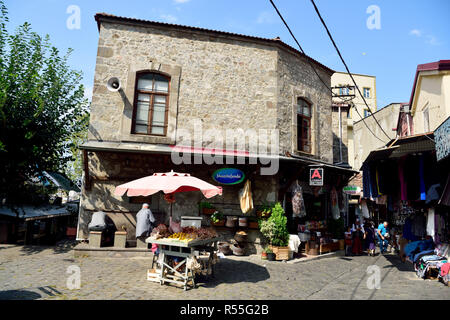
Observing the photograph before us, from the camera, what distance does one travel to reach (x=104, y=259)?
8.10 m

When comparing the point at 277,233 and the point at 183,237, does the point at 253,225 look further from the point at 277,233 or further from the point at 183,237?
the point at 183,237

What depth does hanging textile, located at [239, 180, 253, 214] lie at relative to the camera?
364 inches

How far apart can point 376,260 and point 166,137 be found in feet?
29.9

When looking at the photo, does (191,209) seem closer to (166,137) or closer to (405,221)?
(166,137)

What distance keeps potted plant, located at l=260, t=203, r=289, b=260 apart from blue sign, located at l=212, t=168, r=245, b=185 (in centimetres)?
164

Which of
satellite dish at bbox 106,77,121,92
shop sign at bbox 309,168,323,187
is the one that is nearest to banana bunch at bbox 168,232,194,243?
shop sign at bbox 309,168,323,187

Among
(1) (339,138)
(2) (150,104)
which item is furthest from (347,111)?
(2) (150,104)

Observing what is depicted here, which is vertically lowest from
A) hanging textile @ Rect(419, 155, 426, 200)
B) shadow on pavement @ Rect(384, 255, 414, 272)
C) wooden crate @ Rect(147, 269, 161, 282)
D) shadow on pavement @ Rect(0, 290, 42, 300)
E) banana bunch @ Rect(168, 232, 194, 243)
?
shadow on pavement @ Rect(384, 255, 414, 272)

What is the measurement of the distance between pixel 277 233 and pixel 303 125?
4.91 m

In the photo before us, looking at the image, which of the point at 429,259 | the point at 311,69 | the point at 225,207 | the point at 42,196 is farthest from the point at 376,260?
the point at 42,196

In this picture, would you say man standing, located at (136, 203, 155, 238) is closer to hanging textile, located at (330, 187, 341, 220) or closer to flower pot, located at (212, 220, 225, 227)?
flower pot, located at (212, 220, 225, 227)

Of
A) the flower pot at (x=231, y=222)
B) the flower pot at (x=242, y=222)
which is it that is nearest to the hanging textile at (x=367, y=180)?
the flower pot at (x=242, y=222)

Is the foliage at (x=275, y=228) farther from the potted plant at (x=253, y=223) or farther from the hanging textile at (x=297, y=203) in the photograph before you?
the hanging textile at (x=297, y=203)
